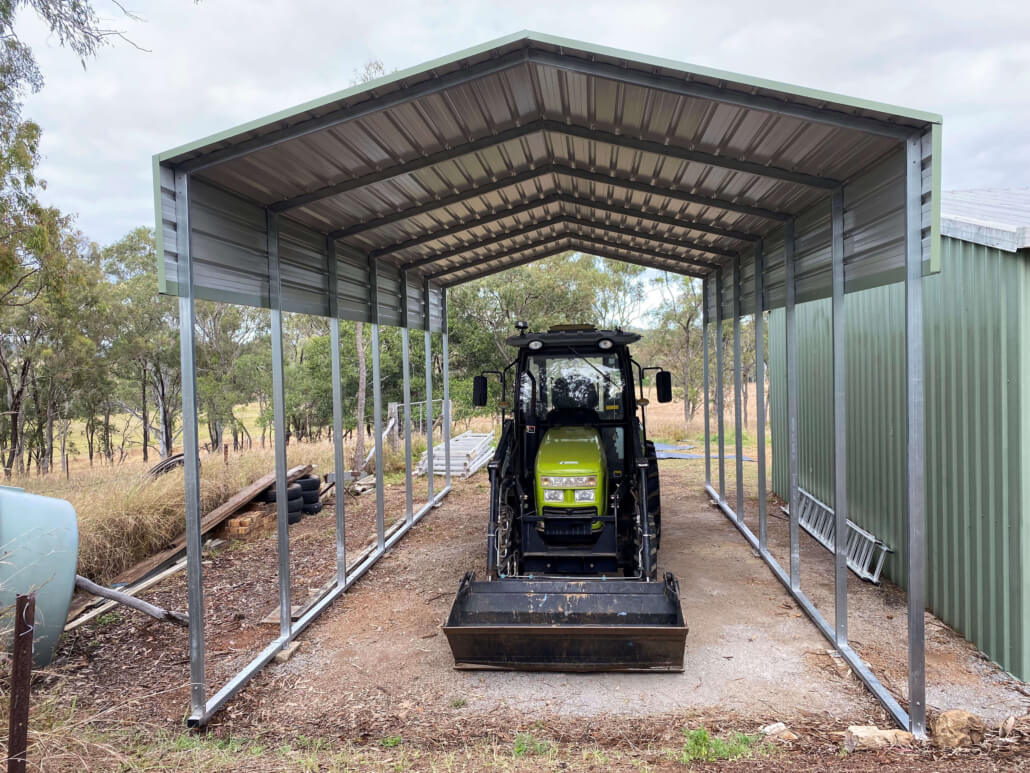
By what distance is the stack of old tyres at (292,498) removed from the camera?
9.88 meters

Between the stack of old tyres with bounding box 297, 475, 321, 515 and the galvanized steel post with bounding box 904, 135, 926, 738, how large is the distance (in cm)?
860

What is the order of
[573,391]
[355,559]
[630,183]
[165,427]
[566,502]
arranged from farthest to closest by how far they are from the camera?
[165,427]
[355,559]
[573,391]
[630,183]
[566,502]

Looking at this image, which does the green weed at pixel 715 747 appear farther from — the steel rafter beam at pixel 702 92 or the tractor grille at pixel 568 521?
the steel rafter beam at pixel 702 92

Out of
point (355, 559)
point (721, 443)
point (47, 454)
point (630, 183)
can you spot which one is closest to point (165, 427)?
point (47, 454)

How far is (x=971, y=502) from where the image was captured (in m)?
4.91

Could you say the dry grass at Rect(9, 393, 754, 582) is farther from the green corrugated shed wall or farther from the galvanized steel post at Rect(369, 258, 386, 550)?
the green corrugated shed wall

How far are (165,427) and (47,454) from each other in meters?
3.85

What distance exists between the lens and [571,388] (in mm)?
6973

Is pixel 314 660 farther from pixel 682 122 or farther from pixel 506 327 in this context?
pixel 506 327

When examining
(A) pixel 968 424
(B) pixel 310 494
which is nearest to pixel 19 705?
(A) pixel 968 424

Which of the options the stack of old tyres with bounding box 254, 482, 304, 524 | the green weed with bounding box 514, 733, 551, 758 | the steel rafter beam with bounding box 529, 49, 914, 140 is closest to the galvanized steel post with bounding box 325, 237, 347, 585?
the green weed with bounding box 514, 733, 551, 758

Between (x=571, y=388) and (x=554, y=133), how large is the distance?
2.48 m

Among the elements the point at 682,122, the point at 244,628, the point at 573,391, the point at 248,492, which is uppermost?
the point at 682,122

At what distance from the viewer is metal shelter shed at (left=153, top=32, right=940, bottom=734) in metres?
4.02
